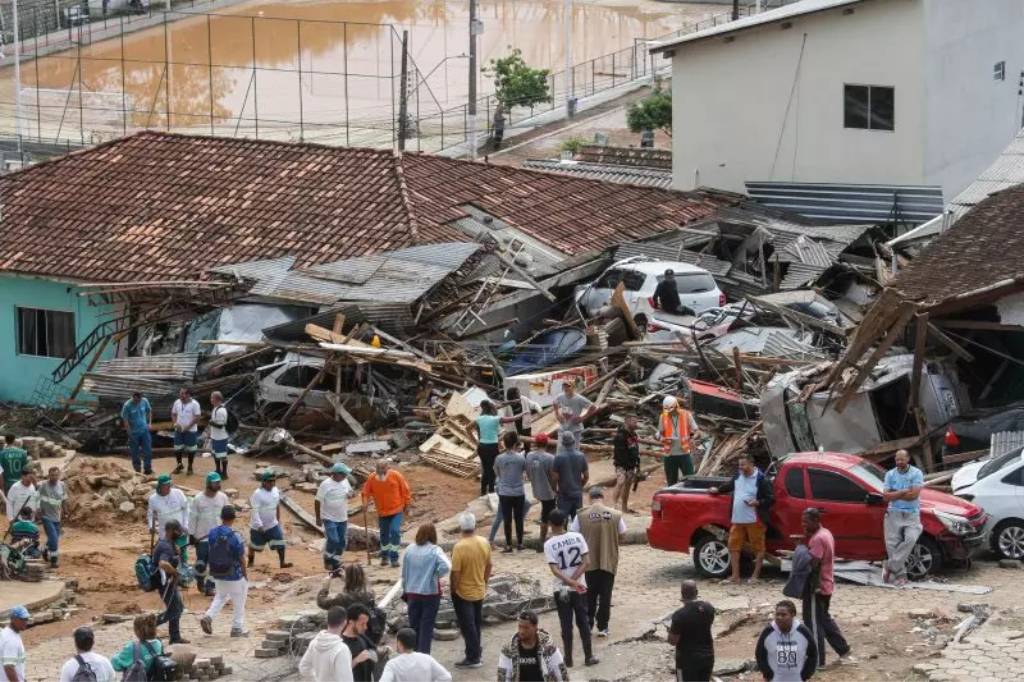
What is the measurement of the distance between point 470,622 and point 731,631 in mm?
2529

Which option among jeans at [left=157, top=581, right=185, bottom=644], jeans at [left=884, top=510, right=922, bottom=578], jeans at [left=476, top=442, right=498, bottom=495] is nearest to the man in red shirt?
jeans at [left=884, top=510, right=922, bottom=578]

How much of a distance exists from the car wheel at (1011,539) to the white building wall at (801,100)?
1925 centimetres

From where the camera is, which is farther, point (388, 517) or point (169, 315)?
point (169, 315)

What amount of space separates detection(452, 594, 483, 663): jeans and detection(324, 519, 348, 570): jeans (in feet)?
→ 14.9

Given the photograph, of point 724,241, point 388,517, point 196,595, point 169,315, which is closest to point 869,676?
point 388,517

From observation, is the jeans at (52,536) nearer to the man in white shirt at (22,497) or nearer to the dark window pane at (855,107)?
the man in white shirt at (22,497)

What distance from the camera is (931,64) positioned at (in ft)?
129

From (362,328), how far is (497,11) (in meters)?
61.8

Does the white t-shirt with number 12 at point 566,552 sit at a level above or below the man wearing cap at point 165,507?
above

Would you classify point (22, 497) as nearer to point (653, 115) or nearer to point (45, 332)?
point (45, 332)

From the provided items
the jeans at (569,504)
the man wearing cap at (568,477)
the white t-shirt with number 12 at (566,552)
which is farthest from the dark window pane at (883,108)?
the white t-shirt with number 12 at (566,552)

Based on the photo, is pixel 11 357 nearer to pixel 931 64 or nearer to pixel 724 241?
pixel 724 241

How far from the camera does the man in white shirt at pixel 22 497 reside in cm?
2373

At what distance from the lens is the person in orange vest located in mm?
24625
